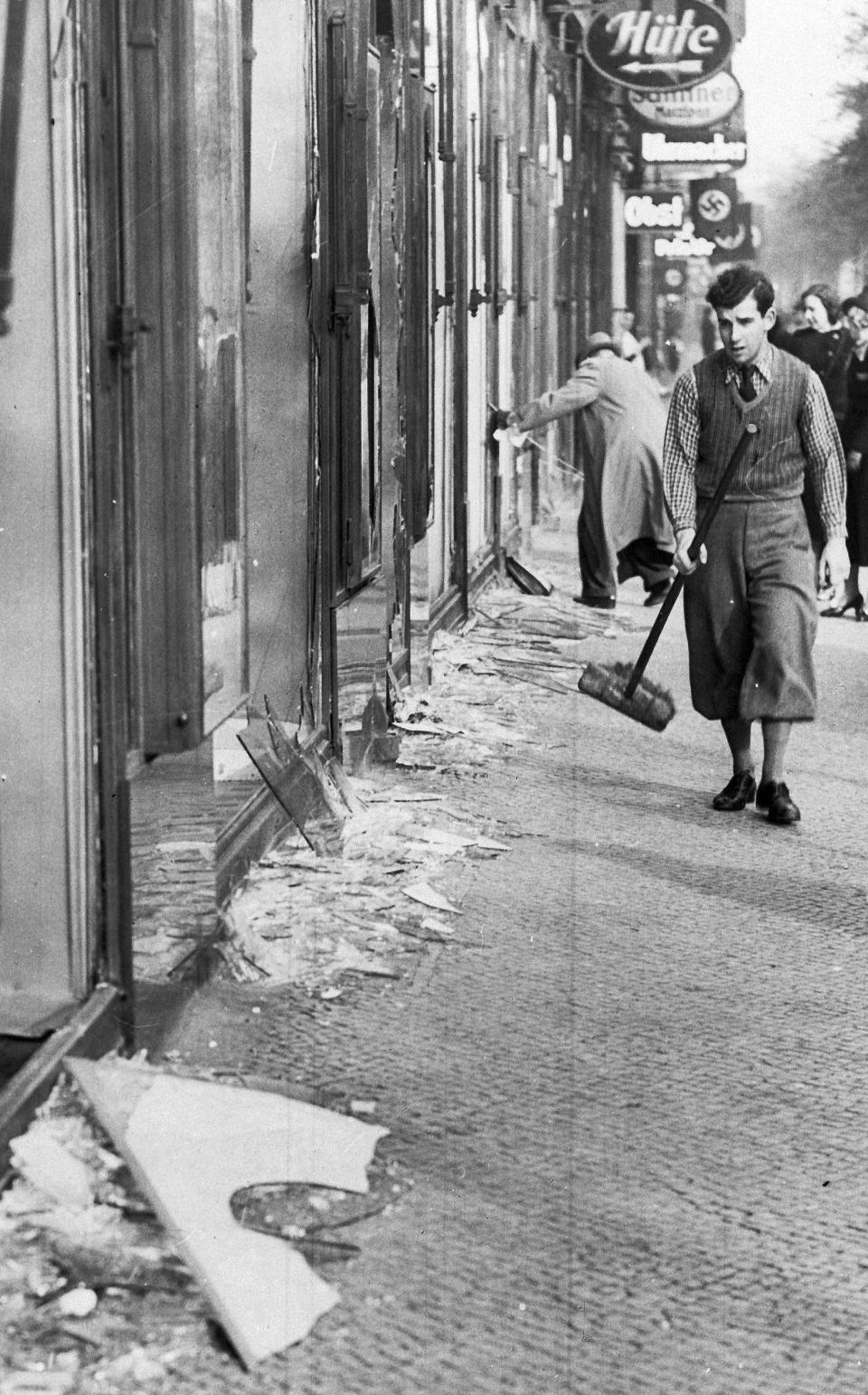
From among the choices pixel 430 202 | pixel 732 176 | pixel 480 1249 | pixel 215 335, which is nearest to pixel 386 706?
pixel 430 202

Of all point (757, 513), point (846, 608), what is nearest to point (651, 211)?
point (846, 608)

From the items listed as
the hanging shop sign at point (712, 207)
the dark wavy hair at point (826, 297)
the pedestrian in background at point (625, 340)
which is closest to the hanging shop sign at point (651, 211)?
the hanging shop sign at point (712, 207)

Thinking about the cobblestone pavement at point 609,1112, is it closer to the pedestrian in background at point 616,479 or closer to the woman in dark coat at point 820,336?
the pedestrian in background at point 616,479

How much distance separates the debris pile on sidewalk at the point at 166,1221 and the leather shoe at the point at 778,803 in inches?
133

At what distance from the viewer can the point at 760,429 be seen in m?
7.66

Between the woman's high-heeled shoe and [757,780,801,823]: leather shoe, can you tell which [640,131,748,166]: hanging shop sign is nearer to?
the woman's high-heeled shoe

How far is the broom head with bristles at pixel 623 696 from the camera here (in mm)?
8219

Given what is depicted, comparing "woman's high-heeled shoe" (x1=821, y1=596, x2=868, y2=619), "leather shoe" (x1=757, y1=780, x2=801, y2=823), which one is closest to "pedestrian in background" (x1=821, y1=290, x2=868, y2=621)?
"woman's high-heeled shoe" (x1=821, y1=596, x2=868, y2=619)

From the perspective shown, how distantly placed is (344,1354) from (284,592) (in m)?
3.78

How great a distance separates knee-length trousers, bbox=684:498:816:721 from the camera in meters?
7.77

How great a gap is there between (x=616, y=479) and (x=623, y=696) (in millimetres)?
6617

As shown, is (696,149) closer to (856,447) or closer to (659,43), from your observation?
(659,43)

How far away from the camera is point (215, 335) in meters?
4.99

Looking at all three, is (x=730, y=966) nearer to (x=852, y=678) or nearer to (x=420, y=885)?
(x=420, y=885)
